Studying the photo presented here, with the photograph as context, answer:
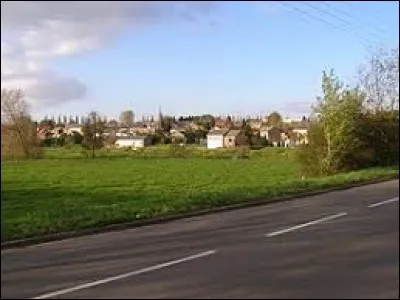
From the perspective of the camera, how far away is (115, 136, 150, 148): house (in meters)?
85.5

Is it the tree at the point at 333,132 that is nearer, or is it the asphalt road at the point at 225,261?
the asphalt road at the point at 225,261

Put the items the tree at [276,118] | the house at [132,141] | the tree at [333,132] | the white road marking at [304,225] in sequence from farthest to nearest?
the house at [132,141] < the tree at [276,118] < the tree at [333,132] < the white road marking at [304,225]

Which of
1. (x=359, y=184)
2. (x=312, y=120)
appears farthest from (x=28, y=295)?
(x=312, y=120)

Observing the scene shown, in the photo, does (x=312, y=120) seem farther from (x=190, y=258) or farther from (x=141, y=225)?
(x=190, y=258)

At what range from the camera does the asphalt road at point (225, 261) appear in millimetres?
6715

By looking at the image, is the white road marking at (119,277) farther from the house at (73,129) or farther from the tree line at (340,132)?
the house at (73,129)

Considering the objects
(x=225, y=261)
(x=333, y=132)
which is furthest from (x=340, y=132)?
(x=225, y=261)

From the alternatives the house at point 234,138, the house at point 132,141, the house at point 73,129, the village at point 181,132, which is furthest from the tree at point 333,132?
the house at point 132,141

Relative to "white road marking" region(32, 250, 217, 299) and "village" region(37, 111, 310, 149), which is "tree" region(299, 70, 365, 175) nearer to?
"white road marking" region(32, 250, 217, 299)

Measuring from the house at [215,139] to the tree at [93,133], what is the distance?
1278cm

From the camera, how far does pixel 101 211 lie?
14.6 m

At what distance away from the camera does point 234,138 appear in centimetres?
7750

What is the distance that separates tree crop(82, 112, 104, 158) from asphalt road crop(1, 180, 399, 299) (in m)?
65.6

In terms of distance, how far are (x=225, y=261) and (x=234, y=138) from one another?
227 feet
